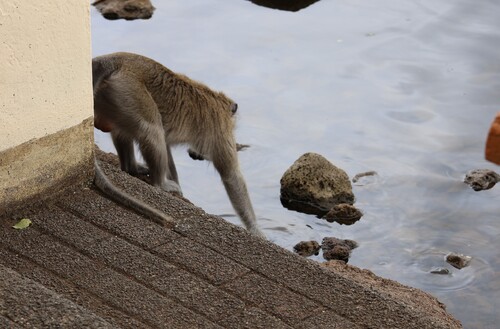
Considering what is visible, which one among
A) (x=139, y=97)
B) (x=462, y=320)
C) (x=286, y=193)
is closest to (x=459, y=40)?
(x=286, y=193)

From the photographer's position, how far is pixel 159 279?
423 centimetres

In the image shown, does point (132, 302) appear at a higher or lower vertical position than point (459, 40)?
higher

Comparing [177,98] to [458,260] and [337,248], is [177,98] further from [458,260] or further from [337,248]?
[458,260]

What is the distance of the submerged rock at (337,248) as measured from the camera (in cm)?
718

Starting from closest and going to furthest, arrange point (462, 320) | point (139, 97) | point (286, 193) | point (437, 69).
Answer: point (139, 97) < point (462, 320) < point (286, 193) < point (437, 69)

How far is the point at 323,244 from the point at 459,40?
13.5ft

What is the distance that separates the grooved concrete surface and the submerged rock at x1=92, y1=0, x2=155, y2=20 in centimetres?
613

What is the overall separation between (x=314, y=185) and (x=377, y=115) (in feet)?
5.45

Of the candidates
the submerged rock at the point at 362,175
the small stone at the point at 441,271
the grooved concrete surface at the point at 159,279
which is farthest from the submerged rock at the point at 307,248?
the grooved concrete surface at the point at 159,279

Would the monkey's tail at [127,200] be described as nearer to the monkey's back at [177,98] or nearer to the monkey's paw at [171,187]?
the monkey's back at [177,98]

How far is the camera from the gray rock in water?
780cm

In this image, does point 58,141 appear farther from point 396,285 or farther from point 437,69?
point 437,69

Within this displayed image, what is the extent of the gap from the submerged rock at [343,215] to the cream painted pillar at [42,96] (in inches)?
127

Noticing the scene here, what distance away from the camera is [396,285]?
6.26m
